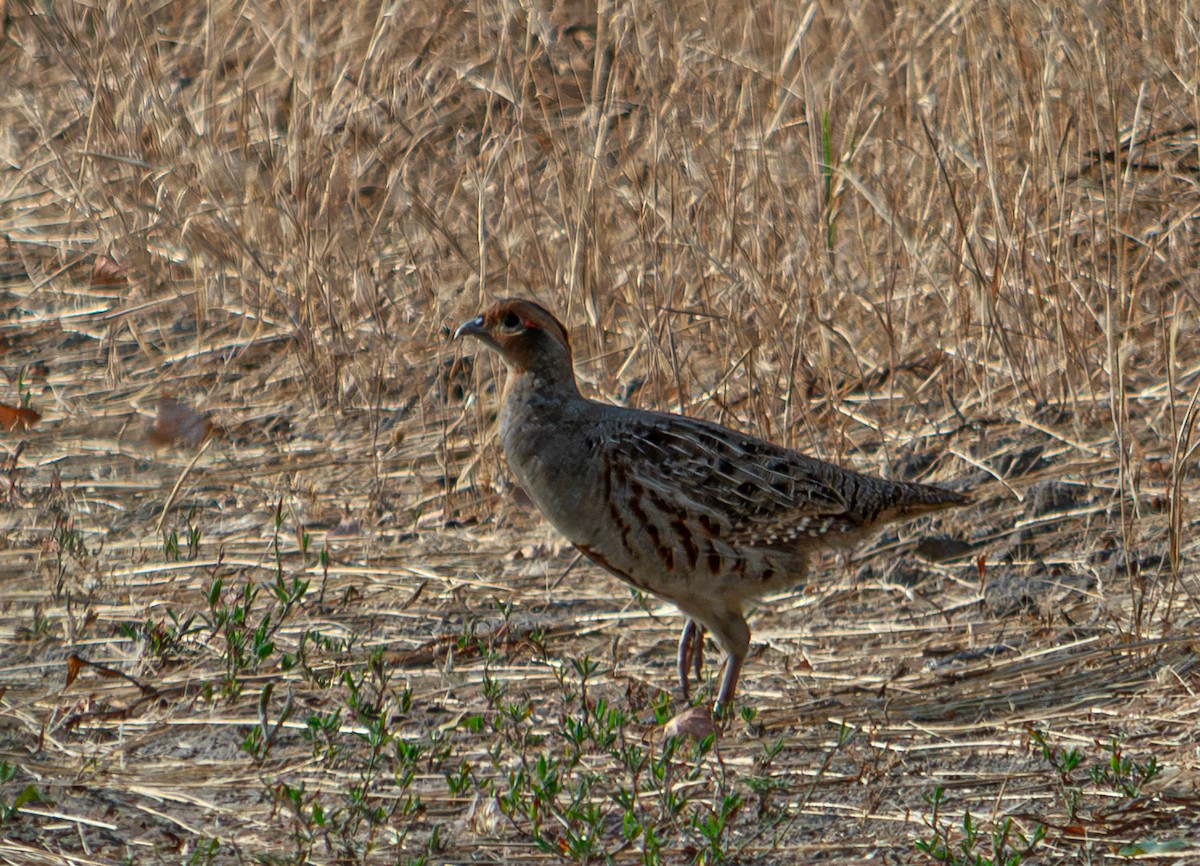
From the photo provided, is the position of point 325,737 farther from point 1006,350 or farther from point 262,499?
point 1006,350

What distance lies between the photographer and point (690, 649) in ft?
16.4

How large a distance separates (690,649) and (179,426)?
327 cm

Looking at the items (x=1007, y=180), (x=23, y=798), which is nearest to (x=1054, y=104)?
(x=1007, y=180)

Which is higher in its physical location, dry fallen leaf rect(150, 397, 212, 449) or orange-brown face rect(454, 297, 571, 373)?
orange-brown face rect(454, 297, 571, 373)

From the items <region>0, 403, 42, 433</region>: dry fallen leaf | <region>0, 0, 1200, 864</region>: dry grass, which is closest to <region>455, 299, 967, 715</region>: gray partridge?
<region>0, 0, 1200, 864</region>: dry grass

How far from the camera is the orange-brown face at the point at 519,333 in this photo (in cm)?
503

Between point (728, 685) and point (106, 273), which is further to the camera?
point (106, 273)

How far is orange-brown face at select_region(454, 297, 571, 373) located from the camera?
5.03 metres

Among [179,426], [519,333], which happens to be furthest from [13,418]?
[519,333]

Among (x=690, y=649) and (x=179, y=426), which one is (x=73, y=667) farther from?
(x=179, y=426)

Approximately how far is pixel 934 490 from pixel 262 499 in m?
2.90

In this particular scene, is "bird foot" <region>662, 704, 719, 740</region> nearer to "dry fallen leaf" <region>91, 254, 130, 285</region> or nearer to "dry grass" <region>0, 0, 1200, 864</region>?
"dry grass" <region>0, 0, 1200, 864</region>

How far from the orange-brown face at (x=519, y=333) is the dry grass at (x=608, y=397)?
856 millimetres

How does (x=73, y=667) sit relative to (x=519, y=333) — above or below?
below
